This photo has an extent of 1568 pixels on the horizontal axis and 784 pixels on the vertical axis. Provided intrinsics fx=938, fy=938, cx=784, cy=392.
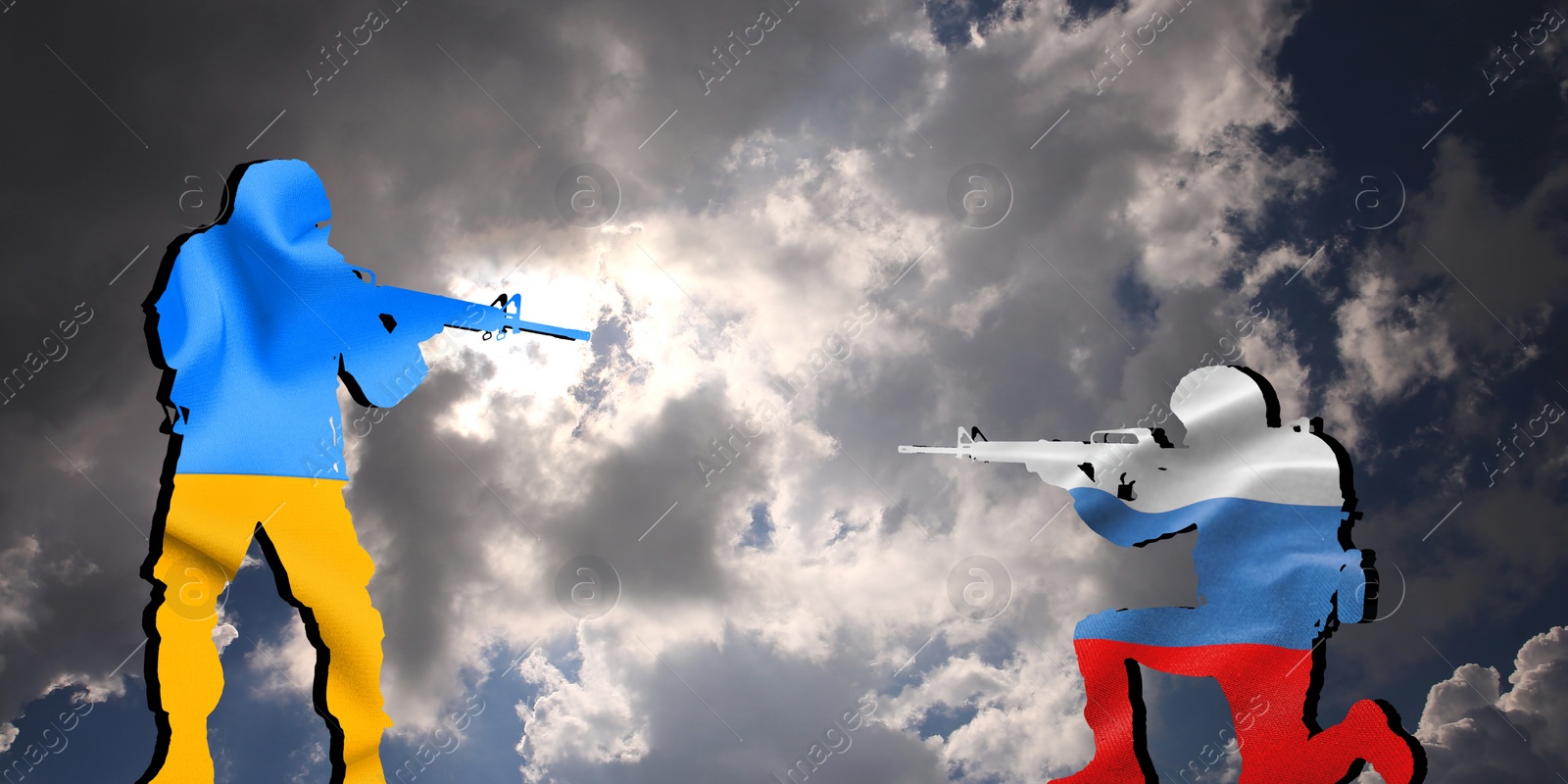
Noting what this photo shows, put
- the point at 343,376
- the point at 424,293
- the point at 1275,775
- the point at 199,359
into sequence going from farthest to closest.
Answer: the point at 424,293, the point at 343,376, the point at 1275,775, the point at 199,359

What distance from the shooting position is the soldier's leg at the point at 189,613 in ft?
18.8

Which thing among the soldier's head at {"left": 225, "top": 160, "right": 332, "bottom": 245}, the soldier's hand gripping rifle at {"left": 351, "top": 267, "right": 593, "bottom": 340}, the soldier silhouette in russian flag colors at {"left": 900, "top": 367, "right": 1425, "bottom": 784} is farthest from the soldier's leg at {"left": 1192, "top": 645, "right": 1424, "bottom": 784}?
the soldier's head at {"left": 225, "top": 160, "right": 332, "bottom": 245}

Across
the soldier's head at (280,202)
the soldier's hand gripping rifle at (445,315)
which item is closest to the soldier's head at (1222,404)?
the soldier's hand gripping rifle at (445,315)

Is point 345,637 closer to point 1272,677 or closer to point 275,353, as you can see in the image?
point 275,353

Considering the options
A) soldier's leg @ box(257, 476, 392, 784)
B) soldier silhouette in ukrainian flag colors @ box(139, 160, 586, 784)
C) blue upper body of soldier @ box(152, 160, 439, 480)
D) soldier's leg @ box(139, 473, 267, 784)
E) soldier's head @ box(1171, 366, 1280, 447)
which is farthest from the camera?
soldier's head @ box(1171, 366, 1280, 447)

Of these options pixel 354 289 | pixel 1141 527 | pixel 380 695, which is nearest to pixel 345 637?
pixel 380 695

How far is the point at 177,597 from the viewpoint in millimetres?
5887

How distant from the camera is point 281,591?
6.71m

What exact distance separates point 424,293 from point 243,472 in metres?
2.35

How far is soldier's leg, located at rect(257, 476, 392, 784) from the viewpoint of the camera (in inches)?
266

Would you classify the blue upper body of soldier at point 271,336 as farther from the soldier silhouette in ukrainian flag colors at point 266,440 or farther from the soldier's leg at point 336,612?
the soldier's leg at point 336,612

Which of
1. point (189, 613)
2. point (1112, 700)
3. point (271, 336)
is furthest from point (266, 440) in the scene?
point (1112, 700)

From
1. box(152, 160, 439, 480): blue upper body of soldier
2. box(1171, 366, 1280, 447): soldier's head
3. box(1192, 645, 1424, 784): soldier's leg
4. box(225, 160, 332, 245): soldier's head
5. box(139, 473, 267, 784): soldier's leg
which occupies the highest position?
box(225, 160, 332, 245): soldier's head

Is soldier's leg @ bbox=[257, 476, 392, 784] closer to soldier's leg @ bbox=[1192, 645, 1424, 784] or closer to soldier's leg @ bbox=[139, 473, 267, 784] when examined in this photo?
soldier's leg @ bbox=[139, 473, 267, 784]
